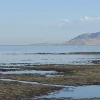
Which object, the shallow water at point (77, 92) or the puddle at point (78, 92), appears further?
the shallow water at point (77, 92)

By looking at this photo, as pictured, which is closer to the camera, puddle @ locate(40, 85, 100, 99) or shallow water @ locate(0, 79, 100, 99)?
puddle @ locate(40, 85, 100, 99)

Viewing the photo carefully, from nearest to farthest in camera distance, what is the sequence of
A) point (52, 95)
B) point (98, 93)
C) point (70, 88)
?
point (52, 95), point (98, 93), point (70, 88)

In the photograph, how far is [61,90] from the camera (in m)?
35.3

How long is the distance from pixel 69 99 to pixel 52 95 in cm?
298

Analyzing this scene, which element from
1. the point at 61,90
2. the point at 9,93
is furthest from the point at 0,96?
the point at 61,90

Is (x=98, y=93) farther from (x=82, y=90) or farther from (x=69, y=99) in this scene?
(x=69, y=99)

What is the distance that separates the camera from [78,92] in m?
34.2

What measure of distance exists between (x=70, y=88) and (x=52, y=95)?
19.3 ft

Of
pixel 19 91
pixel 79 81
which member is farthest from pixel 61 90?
pixel 79 81

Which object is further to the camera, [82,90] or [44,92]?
[82,90]

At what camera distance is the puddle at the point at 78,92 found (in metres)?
31.8

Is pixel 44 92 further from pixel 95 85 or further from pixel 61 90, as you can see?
pixel 95 85

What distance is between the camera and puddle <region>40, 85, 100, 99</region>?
1253 inches

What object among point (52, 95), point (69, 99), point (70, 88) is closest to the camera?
point (69, 99)
